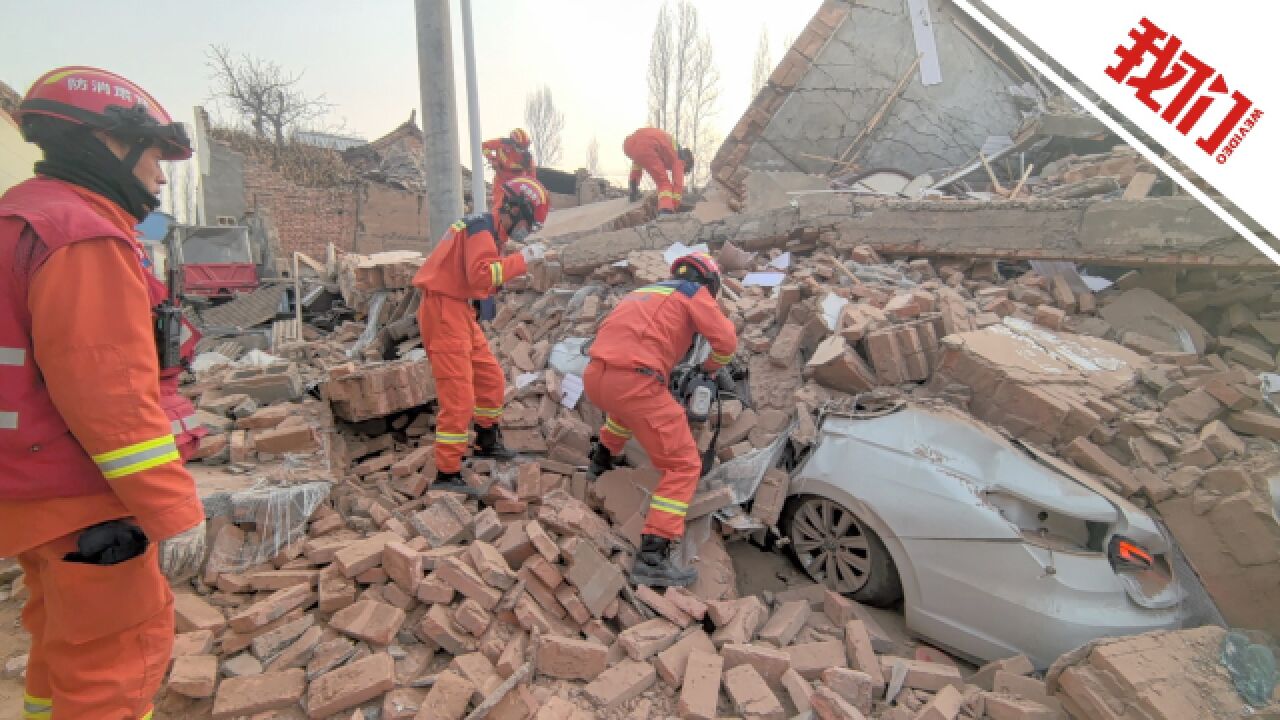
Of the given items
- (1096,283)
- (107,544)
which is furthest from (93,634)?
(1096,283)

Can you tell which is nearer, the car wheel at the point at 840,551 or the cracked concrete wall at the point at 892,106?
the car wheel at the point at 840,551

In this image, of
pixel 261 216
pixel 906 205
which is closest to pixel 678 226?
pixel 906 205

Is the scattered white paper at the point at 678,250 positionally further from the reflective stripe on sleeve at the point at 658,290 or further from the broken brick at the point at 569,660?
the broken brick at the point at 569,660

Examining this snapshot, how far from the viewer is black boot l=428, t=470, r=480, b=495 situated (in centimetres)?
405

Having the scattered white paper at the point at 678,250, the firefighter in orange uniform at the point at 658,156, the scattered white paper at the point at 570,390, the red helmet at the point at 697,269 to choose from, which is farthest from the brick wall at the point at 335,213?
the red helmet at the point at 697,269

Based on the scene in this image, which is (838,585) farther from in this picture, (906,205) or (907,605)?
(906,205)

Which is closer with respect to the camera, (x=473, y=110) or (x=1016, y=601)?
(x=1016, y=601)

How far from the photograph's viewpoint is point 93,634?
1.80m

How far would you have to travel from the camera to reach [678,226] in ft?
22.9

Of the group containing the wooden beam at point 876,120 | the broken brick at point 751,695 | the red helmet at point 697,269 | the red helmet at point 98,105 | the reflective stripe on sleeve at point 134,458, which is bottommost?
the broken brick at point 751,695

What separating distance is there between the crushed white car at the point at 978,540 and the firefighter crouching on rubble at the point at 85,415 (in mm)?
3183

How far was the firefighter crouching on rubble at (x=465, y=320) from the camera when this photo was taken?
13.5 feet

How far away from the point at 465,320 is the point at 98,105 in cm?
253

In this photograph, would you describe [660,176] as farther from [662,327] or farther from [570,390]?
[662,327]
